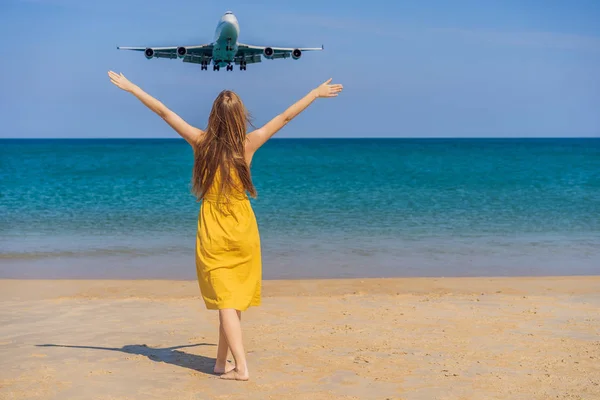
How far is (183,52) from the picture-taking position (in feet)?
105

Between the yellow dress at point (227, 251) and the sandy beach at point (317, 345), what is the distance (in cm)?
64

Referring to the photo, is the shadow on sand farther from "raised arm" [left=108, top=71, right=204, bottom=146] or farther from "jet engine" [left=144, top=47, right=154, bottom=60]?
"jet engine" [left=144, top=47, right=154, bottom=60]

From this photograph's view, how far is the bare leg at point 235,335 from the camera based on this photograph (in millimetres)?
4895

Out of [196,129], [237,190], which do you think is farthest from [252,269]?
[196,129]

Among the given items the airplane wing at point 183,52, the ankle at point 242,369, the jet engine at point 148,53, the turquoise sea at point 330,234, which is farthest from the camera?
the airplane wing at point 183,52

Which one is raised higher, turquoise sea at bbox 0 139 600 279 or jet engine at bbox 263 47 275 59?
jet engine at bbox 263 47 275 59

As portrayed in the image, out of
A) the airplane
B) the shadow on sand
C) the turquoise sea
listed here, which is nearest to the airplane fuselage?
the airplane

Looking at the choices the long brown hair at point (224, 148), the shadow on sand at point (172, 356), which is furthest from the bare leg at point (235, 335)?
the long brown hair at point (224, 148)

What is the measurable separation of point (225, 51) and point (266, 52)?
2023 mm

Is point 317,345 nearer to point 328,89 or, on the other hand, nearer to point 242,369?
point 242,369

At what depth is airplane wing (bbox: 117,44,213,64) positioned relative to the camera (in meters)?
31.6

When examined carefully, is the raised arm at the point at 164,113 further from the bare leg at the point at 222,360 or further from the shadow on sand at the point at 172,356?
the shadow on sand at the point at 172,356

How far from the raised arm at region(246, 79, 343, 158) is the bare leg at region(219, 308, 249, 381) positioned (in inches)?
42.2

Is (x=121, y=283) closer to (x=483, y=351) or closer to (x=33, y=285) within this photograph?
(x=33, y=285)
